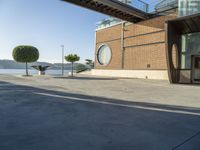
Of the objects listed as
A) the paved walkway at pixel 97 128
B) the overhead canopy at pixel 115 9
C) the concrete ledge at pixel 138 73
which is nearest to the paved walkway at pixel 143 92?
the paved walkway at pixel 97 128

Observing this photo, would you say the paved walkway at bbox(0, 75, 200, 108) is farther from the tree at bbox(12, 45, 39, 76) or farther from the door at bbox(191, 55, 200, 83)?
the tree at bbox(12, 45, 39, 76)

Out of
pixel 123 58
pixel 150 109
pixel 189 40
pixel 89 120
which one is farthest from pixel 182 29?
pixel 89 120

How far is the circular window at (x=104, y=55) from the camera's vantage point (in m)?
29.5

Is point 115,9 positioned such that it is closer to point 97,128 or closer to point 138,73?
point 138,73

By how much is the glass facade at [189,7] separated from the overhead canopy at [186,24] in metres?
0.49

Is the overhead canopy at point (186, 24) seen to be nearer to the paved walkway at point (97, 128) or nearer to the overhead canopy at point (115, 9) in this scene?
the overhead canopy at point (115, 9)

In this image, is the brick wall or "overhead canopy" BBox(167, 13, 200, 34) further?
the brick wall

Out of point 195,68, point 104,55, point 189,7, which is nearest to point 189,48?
point 195,68

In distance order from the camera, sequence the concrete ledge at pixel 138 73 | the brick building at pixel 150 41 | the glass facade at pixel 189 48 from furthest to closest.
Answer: the concrete ledge at pixel 138 73, the glass facade at pixel 189 48, the brick building at pixel 150 41

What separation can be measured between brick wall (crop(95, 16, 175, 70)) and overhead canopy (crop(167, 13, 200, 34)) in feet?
12.5

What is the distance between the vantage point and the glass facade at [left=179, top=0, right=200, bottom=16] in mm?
15039

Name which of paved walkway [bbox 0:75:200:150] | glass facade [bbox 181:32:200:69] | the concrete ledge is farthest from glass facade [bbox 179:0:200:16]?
paved walkway [bbox 0:75:200:150]

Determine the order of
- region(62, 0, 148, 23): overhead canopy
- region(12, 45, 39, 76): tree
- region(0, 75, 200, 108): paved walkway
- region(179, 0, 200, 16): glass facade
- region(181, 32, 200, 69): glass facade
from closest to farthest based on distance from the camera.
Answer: region(0, 75, 200, 108): paved walkway, region(179, 0, 200, 16): glass facade, region(181, 32, 200, 69): glass facade, region(62, 0, 148, 23): overhead canopy, region(12, 45, 39, 76): tree

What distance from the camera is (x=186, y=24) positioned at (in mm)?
16328
